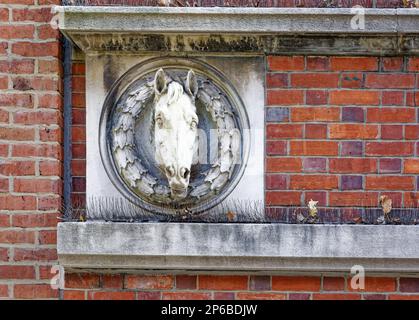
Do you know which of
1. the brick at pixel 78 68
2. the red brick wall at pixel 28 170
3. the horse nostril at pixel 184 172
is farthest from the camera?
the brick at pixel 78 68

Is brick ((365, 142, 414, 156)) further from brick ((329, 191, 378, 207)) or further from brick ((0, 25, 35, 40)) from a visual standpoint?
brick ((0, 25, 35, 40))

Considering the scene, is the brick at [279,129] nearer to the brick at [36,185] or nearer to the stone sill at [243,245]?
the stone sill at [243,245]

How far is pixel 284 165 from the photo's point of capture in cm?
467

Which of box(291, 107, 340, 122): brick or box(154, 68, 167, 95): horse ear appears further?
box(291, 107, 340, 122): brick

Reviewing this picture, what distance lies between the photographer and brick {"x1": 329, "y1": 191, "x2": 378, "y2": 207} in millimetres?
4652

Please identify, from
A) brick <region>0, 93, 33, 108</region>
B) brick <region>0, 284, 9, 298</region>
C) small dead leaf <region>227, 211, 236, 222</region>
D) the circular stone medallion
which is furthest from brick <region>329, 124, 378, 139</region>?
brick <region>0, 284, 9, 298</region>

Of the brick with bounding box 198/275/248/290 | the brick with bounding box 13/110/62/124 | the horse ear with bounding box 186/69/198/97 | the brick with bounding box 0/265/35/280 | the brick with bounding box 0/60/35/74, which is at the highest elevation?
the brick with bounding box 0/60/35/74

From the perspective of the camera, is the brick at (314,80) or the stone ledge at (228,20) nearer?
the stone ledge at (228,20)

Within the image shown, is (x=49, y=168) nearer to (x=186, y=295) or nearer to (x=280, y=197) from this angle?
(x=186, y=295)

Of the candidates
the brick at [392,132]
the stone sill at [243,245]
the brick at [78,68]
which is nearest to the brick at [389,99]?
the brick at [392,132]

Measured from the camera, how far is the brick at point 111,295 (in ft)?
15.3

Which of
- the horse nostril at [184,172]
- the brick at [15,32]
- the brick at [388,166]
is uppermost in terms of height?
the brick at [15,32]

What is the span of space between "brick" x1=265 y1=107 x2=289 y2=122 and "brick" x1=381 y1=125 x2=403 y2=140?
1.57ft

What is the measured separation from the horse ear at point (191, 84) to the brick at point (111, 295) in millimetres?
1023
